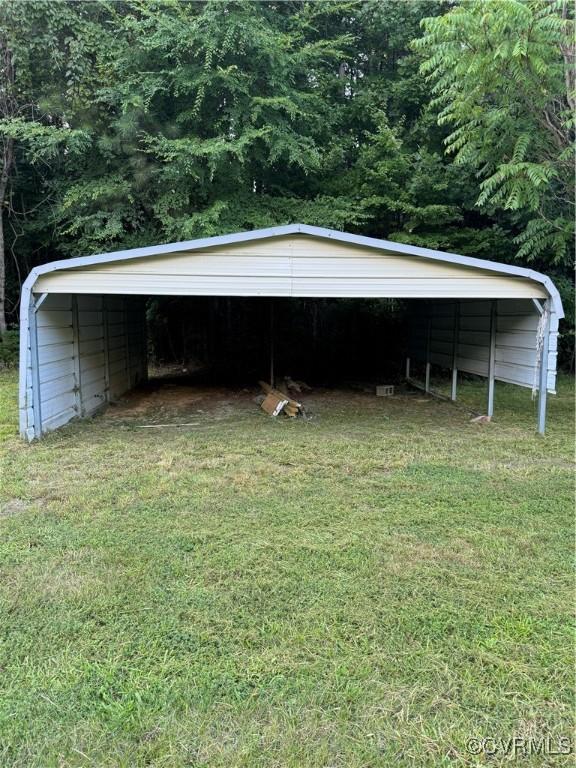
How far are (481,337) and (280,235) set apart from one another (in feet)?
11.7

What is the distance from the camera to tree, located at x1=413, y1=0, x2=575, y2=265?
5.45 meters

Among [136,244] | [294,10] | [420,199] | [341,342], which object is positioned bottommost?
[341,342]

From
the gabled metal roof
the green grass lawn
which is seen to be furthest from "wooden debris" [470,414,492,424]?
the green grass lawn

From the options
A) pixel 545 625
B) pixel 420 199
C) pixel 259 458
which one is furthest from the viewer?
pixel 420 199

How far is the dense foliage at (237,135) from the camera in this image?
8.88 metres

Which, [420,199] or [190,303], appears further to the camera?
[190,303]

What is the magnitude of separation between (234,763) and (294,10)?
1412 cm

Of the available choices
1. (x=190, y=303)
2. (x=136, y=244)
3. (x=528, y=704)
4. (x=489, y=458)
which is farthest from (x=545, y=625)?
(x=190, y=303)

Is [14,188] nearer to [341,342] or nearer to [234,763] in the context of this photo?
[341,342]

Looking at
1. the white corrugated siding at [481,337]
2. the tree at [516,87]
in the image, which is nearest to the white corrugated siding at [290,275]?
the white corrugated siding at [481,337]

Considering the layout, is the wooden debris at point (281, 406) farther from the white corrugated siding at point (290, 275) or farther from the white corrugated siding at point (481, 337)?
the white corrugated siding at point (481, 337)

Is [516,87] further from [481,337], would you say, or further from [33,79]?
[33,79]

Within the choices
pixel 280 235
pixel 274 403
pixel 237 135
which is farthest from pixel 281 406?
pixel 237 135

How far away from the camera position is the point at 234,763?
1687 millimetres
